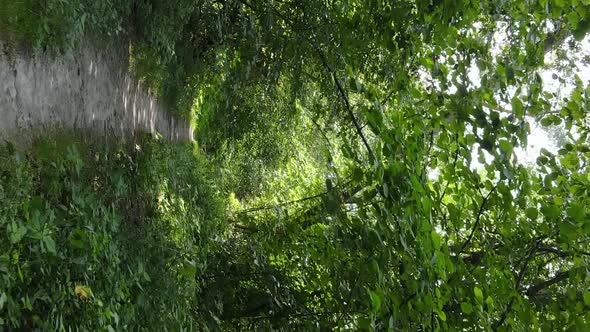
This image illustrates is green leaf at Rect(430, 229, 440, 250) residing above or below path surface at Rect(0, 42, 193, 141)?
below

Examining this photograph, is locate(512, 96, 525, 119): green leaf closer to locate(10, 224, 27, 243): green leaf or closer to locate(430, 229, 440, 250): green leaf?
locate(430, 229, 440, 250): green leaf

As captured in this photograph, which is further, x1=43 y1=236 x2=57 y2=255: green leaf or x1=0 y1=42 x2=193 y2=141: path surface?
x1=0 y1=42 x2=193 y2=141: path surface

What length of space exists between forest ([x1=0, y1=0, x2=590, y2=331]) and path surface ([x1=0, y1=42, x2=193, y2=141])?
8 centimetres

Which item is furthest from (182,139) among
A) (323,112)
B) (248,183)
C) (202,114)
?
(323,112)

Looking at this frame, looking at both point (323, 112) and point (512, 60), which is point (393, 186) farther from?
point (323, 112)

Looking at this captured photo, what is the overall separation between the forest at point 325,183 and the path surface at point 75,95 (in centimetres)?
8

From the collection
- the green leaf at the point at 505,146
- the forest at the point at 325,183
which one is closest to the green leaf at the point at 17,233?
the forest at the point at 325,183

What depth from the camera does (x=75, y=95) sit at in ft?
10.3

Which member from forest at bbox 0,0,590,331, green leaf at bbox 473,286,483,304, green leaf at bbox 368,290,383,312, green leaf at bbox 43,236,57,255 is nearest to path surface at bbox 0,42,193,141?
forest at bbox 0,0,590,331

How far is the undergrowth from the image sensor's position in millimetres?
2039

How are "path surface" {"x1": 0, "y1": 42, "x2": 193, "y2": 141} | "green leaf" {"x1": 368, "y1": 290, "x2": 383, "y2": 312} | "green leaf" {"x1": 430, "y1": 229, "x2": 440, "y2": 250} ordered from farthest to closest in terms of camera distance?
"path surface" {"x1": 0, "y1": 42, "x2": 193, "y2": 141}, "green leaf" {"x1": 430, "y1": 229, "x2": 440, "y2": 250}, "green leaf" {"x1": 368, "y1": 290, "x2": 383, "y2": 312}

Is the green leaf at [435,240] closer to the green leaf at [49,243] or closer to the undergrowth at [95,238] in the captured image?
the undergrowth at [95,238]

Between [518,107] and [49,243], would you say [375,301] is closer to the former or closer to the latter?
[518,107]

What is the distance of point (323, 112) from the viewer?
4.30 metres
